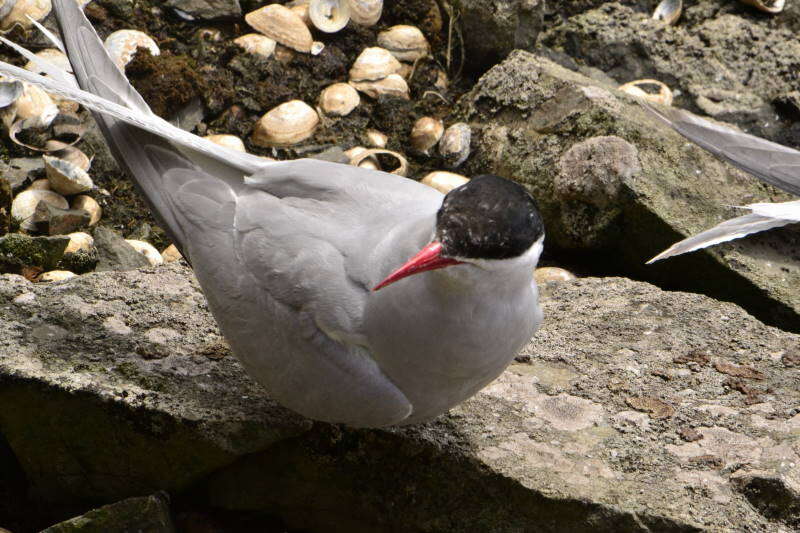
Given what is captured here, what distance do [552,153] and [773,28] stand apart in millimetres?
1891

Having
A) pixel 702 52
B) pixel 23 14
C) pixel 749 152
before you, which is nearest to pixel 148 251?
pixel 23 14

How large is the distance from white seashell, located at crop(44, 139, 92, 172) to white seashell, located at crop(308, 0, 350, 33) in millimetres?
1298

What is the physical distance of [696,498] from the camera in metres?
2.14

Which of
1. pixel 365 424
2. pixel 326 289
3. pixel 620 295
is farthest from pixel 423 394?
pixel 620 295

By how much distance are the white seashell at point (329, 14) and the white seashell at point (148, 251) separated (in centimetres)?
147

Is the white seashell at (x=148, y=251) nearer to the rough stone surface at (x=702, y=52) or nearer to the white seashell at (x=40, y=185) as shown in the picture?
the white seashell at (x=40, y=185)

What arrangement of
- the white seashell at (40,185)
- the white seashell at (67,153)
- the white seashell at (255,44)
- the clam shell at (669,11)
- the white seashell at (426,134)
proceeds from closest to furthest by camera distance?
the white seashell at (40,185) < the white seashell at (67,153) < the white seashell at (426,134) < the white seashell at (255,44) < the clam shell at (669,11)

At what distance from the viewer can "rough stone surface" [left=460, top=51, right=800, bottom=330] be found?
10.9 feet

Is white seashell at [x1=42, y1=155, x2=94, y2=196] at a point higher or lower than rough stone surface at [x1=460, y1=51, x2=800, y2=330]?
lower

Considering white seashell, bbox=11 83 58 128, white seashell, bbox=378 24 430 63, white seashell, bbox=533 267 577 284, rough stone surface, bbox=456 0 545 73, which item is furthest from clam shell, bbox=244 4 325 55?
white seashell, bbox=533 267 577 284

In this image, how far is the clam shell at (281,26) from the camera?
14.0 ft

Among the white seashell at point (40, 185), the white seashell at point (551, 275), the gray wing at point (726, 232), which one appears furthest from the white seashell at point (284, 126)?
the gray wing at point (726, 232)

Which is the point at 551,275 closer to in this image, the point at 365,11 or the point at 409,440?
the point at 409,440

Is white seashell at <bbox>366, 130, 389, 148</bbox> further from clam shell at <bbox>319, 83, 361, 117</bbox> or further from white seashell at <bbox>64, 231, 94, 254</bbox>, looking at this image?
white seashell at <bbox>64, 231, 94, 254</bbox>
